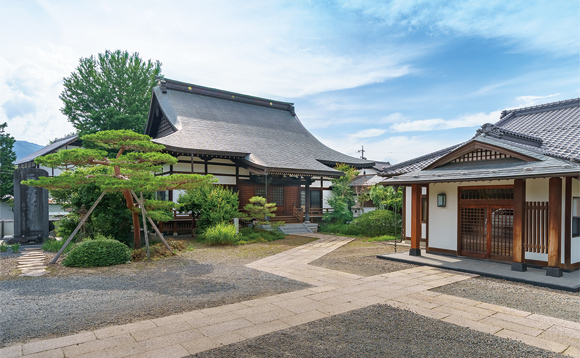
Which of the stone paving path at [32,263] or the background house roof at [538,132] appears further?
the background house roof at [538,132]

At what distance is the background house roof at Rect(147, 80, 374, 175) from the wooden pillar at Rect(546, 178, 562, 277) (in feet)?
34.2

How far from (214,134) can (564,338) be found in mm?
15628

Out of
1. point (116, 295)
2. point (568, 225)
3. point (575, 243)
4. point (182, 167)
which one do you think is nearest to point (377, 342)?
point (116, 295)

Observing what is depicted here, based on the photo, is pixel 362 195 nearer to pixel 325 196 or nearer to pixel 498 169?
pixel 325 196

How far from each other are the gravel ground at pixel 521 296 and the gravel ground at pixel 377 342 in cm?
166

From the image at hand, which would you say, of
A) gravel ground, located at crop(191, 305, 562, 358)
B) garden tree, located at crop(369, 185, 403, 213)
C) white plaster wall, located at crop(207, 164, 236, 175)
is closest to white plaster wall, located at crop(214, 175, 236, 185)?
white plaster wall, located at crop(207, 164, 236, 175)

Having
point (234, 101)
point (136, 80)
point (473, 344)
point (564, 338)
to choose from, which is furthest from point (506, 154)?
point (136, 80)

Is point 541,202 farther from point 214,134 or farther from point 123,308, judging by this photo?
point 214,134

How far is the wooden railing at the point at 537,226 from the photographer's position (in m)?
7.41

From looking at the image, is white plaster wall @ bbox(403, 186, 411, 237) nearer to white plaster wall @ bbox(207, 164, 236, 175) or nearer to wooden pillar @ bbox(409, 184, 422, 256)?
wooden pillar @ bbox(409, 184, 422, 256)

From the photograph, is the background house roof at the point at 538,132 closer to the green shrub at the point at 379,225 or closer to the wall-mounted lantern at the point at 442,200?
the wall-mounted lantern at the point at 442,200

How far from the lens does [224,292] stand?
6008 mm

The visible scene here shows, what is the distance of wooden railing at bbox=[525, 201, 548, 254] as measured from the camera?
741 cm

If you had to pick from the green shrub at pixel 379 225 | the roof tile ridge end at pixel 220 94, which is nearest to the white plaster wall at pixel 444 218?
the green shrub at pixel 379 225
